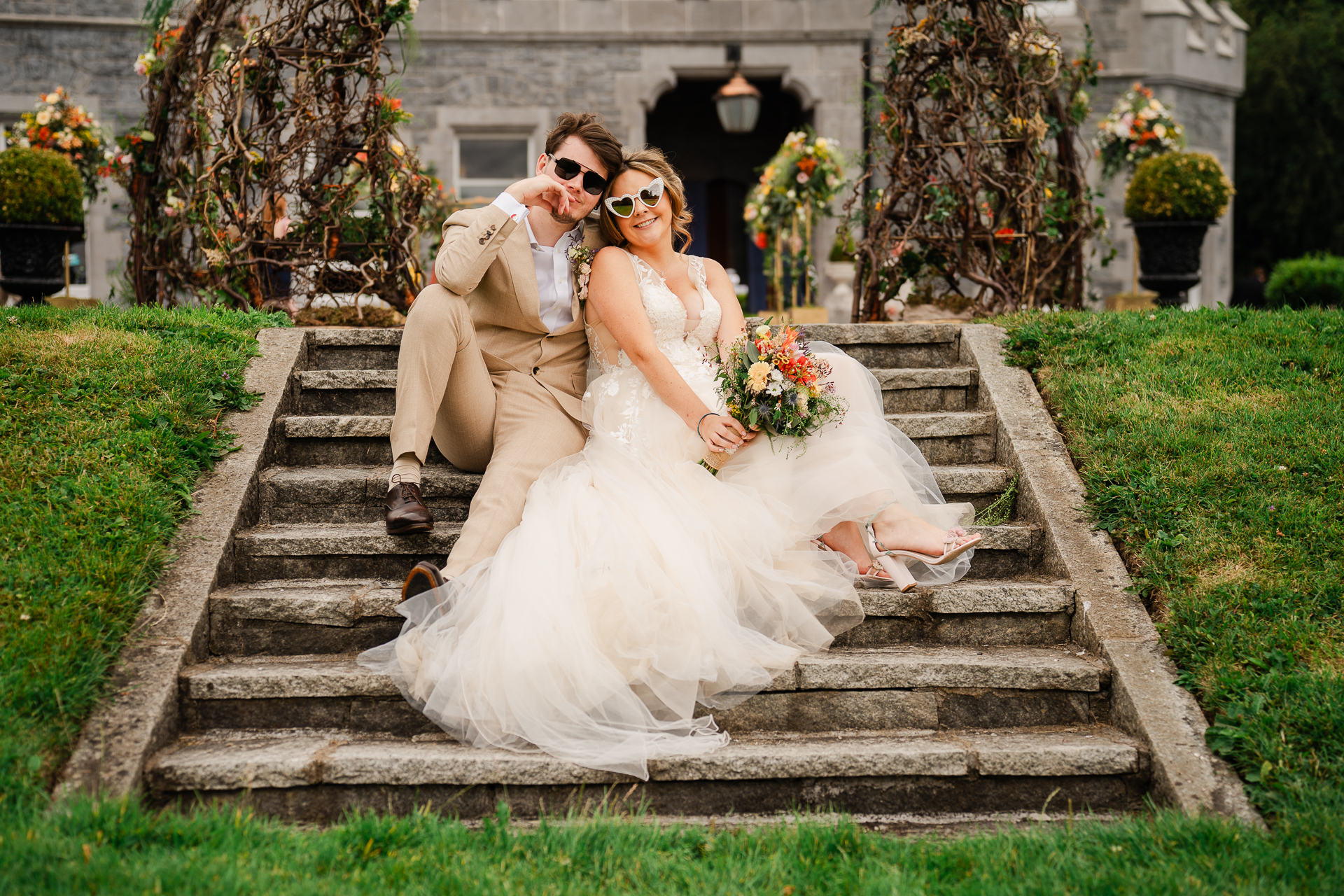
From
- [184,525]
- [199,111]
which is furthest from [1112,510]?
[199,111]

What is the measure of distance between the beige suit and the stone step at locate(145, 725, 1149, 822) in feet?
2.22

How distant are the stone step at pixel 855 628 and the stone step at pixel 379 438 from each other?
0.86 meters

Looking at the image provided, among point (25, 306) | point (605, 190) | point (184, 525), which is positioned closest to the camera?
point (184, 525)

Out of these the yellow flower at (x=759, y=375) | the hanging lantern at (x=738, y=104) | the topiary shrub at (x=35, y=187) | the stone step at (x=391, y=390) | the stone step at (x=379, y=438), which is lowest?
the stone step at (x=379, y=438)

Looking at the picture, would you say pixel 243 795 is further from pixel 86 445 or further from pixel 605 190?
pixel 605 190

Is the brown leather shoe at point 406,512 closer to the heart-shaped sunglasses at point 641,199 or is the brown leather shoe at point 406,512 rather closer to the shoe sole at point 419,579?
the shoe sole at point 419,579

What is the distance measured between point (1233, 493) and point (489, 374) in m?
2.72

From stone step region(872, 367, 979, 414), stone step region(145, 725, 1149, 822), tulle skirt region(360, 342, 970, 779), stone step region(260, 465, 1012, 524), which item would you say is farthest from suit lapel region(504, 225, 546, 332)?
stone step region(872, 367, 979, 414)

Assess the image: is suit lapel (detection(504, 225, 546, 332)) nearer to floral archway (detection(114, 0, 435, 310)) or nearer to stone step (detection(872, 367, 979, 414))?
stone step (detection(872, 367, 979, 414))

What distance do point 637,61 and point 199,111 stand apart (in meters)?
7.24

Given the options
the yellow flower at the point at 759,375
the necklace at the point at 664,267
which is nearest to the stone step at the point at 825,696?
the yellow flower at the point at 759,375

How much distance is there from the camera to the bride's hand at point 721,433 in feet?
10.5

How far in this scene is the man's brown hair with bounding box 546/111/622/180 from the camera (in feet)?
11.3

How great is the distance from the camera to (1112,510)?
11.1 ft
